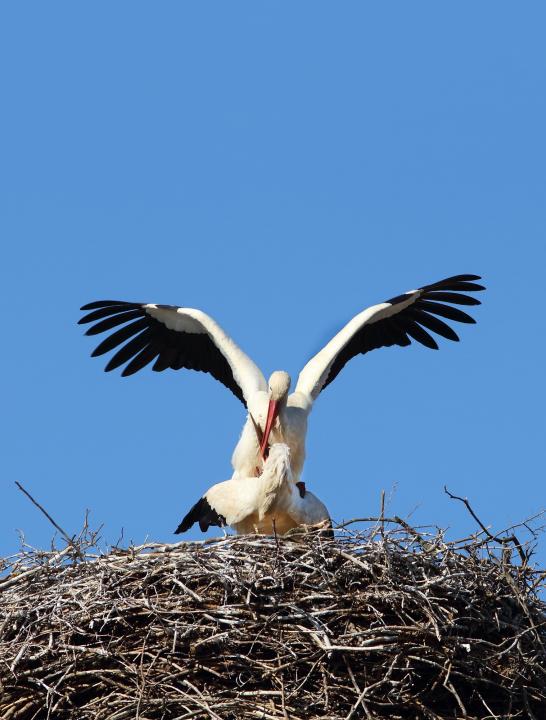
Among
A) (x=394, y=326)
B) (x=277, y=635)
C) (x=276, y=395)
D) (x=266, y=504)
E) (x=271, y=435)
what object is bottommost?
(x=277, y=635)

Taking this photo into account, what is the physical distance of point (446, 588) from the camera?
544 centimetres

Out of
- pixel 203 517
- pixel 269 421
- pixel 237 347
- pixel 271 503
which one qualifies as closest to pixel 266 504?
pixel 271 503

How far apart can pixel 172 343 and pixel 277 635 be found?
3.32 m

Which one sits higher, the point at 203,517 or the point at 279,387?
the point at 279,387

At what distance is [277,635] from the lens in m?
5.23

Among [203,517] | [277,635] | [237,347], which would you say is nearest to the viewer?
[277,635]

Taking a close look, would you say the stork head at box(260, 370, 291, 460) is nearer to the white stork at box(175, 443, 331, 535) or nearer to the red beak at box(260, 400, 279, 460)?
the red beak at box(260, 400, 279, 460)

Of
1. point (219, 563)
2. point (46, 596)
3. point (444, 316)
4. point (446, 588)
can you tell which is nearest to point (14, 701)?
point (46, 596)

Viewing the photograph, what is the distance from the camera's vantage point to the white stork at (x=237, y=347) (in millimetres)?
7996

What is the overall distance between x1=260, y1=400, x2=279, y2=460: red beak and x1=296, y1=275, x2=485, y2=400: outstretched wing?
22.0 inches

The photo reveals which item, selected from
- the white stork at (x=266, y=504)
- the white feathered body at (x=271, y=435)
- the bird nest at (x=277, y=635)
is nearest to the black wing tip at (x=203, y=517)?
the white stork at (x=266, y=504)

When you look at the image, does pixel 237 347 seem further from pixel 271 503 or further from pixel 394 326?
pixel 271 503

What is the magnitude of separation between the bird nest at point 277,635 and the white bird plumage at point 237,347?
219 cm

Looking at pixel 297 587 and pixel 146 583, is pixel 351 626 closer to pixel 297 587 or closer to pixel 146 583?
pixel 297 587
